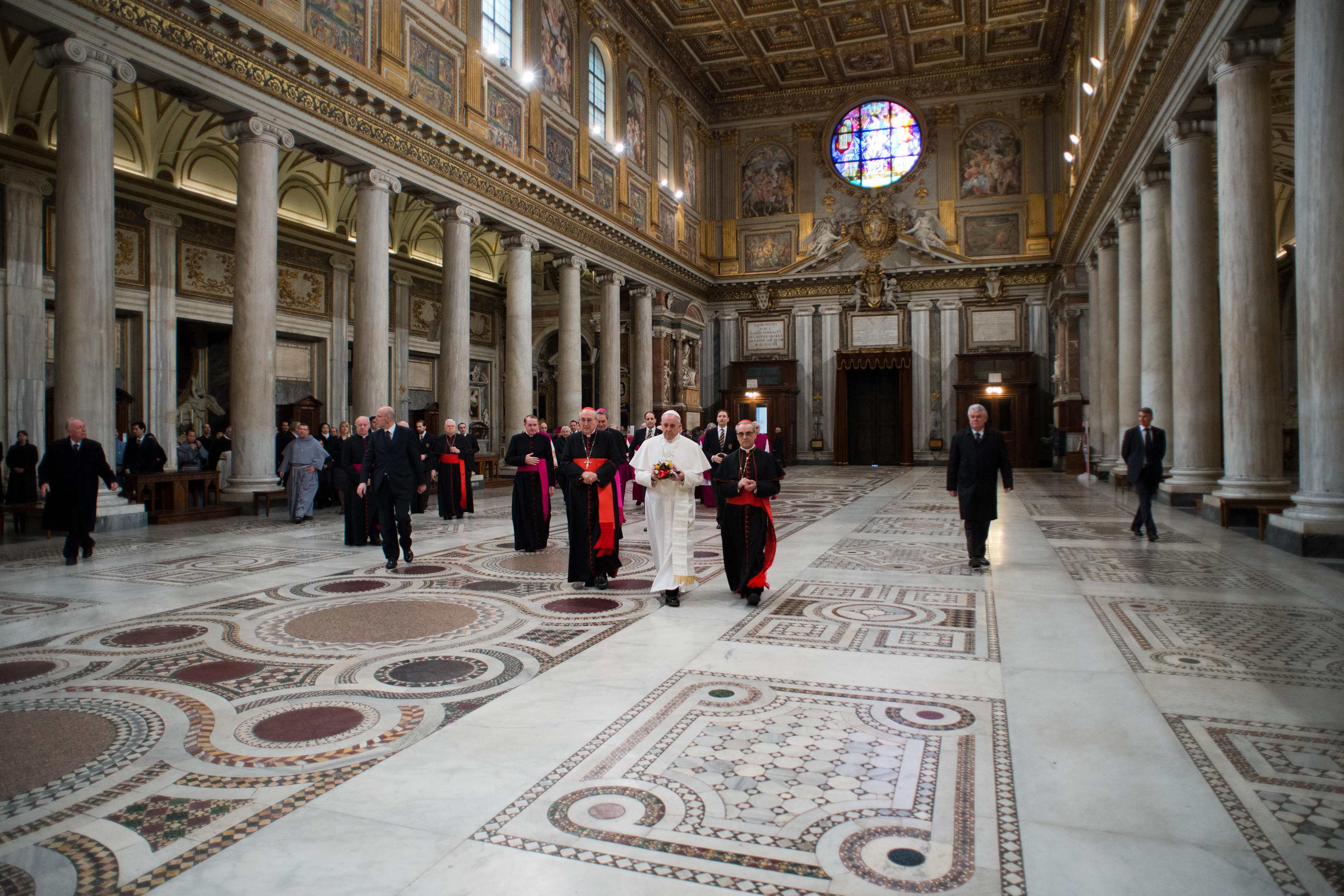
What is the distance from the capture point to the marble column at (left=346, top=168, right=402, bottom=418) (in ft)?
47.6

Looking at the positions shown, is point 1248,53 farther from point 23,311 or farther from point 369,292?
point 23,311

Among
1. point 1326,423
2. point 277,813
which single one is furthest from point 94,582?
point 1326,423

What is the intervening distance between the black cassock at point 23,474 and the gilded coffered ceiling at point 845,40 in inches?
760

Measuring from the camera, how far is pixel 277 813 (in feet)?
9.13

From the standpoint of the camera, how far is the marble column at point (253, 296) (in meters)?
12.2

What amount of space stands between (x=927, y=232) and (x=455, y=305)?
1902cm

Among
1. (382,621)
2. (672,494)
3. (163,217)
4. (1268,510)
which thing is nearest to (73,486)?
(382,621)

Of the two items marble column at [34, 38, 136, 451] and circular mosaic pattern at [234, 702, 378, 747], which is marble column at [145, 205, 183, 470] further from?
circular mosaic pattern at [234, 702, 378, 747]

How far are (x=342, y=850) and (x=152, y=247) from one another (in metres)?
17.6

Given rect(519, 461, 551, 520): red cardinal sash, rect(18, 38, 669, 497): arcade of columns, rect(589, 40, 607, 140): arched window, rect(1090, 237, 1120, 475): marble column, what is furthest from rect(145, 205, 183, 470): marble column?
rect(1090, 237, 1120, 475): marble column

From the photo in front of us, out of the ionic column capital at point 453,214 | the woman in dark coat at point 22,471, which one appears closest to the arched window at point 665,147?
the ionic column capital at point 453,214

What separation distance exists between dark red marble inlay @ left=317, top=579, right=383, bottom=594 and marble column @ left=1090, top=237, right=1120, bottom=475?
55.9ft

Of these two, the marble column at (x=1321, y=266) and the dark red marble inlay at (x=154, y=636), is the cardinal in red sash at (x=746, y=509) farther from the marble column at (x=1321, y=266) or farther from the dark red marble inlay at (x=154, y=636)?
the marble column at (x=1321, y=266)

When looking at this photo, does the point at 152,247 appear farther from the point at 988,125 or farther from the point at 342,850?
the point at 988,125
